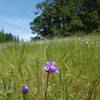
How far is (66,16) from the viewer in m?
51.2

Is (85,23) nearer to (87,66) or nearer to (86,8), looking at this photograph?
(86,8)

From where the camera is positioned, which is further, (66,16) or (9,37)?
(66,16)

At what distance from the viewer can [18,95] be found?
2.47 m

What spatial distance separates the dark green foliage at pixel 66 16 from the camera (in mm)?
48828

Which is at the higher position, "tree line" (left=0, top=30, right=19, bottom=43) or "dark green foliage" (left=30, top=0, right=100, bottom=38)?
"dark green foliage" (left=30, top=0, right=100, bottom=38)

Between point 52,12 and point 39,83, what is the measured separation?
163ft

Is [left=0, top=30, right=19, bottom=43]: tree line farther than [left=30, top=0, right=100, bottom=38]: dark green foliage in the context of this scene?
No

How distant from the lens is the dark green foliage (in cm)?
4883

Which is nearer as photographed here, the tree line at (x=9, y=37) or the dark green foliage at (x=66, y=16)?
the tree line at (x=9, y=37)

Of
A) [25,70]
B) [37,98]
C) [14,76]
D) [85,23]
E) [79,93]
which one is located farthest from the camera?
[85,23]

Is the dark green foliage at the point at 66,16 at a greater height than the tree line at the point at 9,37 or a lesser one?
greater

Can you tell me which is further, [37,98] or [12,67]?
[12,67]

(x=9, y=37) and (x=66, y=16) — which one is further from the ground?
(x=66, y=16)

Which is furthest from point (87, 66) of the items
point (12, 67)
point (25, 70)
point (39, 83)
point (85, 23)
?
point (85, 23)
